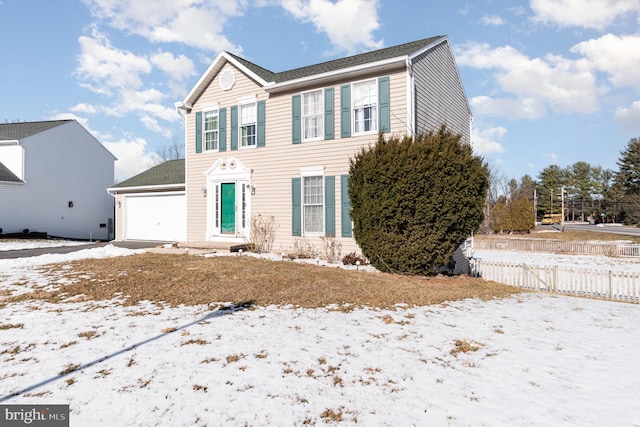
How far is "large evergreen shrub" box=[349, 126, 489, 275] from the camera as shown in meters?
8.94

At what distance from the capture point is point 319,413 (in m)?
3.21

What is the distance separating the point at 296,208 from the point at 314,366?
9.22 meters

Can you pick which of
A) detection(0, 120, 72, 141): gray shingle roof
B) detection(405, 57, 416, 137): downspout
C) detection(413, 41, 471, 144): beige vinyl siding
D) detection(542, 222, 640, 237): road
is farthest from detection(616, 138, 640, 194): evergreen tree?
detection(0, 120, 72, 141): gray shingle roof

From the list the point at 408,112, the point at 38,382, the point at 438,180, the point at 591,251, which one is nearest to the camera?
the point at 38,382

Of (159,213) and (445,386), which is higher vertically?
(159,213)

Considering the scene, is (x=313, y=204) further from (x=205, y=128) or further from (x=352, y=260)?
(x=205, y=128)

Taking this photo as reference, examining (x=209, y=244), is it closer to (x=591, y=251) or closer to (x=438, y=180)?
(x=438, y=180)

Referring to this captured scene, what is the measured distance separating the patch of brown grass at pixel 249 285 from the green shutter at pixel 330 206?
1.92 metres

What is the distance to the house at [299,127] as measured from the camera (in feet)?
39.0

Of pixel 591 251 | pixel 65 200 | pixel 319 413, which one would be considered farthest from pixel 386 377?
pixel 65 200

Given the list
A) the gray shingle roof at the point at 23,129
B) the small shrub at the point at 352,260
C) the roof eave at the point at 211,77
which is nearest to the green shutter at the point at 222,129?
the roof eave at the point at 211,77

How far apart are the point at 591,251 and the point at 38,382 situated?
28.0 metres

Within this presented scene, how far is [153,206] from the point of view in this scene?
18984 millimetres

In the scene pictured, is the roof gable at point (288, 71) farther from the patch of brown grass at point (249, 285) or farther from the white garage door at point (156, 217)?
the patch of brown grass at point (249, 285)
